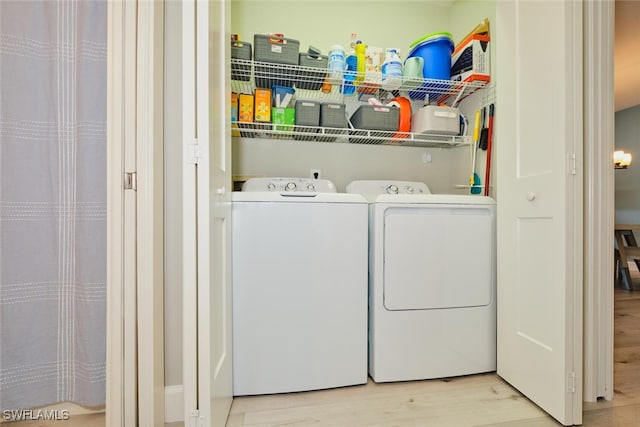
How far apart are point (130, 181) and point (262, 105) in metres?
0.92

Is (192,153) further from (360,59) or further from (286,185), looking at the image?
(360,59)

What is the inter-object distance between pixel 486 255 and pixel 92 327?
1759 mm

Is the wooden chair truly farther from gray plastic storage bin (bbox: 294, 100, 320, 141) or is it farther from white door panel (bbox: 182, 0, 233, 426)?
white door panel (bbox: 182, 0, 233, 426)

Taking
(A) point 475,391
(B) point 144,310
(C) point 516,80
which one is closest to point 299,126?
(C) point 516,80

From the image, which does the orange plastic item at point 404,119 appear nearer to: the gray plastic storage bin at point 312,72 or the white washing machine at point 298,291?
the gray plastic storage bin at point 312,72

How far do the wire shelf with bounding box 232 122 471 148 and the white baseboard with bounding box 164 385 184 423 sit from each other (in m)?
1.33

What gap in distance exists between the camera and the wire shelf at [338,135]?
1.86 metres

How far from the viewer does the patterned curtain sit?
1124 mm

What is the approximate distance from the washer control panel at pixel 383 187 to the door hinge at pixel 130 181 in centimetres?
120

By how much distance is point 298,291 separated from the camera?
4.69 feet

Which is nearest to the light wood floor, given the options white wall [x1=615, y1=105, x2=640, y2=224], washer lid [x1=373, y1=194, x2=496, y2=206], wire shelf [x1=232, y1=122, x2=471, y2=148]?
washer lid [x1=373, y1=194, x2=496, y2=206]

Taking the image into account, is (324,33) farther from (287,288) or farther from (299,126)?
(287,288)

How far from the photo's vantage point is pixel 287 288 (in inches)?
55.9

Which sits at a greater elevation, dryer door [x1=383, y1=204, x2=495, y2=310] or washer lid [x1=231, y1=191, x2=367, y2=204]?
washer lid [x1=231, y1=191, x2=367, y2=204]
